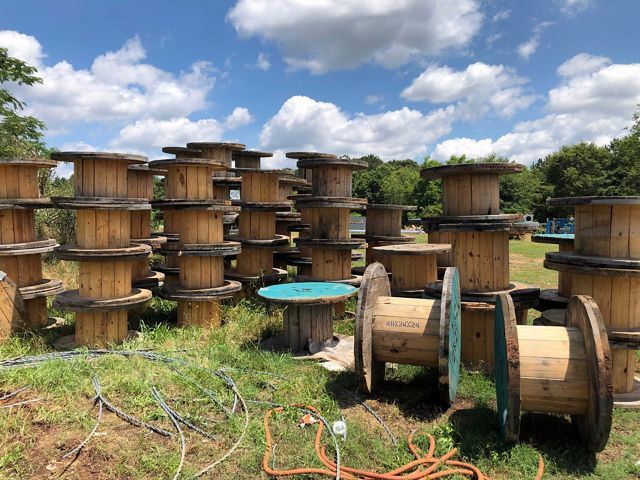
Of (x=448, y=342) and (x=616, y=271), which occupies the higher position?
(x=616, y=271)

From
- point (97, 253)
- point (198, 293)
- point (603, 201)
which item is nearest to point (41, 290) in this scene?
point (97, 253)

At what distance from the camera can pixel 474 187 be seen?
17.5 ft

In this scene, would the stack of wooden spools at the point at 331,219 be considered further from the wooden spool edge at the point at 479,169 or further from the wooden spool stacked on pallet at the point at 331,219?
the wooden spool edge at the point at 479,169

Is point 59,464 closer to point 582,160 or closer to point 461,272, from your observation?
point 461,272

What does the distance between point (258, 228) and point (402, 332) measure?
4460 mm

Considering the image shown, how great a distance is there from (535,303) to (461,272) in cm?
93

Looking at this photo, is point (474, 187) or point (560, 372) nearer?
point (560, 372)

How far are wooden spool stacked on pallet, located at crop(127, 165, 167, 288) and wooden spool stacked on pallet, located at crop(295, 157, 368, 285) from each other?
2.43 m

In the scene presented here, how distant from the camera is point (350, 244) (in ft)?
24.1

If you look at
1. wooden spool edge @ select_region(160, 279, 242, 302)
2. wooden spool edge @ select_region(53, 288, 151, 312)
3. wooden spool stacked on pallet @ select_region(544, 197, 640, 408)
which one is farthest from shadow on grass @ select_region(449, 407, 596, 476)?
wooden spool edge @ select_region(53, 288, 151, 312)

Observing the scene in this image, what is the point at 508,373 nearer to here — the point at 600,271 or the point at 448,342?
the point at 448,342

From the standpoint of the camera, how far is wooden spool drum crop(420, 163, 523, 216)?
520 centimetres

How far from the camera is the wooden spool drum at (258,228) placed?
805cm

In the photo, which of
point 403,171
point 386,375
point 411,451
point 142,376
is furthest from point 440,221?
point 403,171
